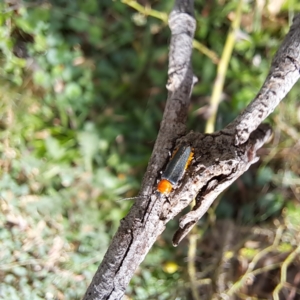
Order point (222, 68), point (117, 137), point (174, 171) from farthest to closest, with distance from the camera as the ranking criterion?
point (117, 137)
point (222, 68)
point (174, 171)

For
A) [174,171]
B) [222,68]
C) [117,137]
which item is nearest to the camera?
[174,171]

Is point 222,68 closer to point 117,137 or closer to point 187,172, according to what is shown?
point 117,137

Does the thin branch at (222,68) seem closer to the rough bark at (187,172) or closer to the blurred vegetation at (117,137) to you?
the blurred vegetation at (117,137)

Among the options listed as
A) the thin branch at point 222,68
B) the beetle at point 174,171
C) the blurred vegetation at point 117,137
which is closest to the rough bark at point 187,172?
the beetle at point 174,171

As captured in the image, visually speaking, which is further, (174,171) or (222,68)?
(222,68)

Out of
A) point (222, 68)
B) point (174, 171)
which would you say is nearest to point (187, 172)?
point (174, 171)

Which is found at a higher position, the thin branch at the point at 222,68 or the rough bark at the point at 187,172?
the thin branch at the point at 222,68
